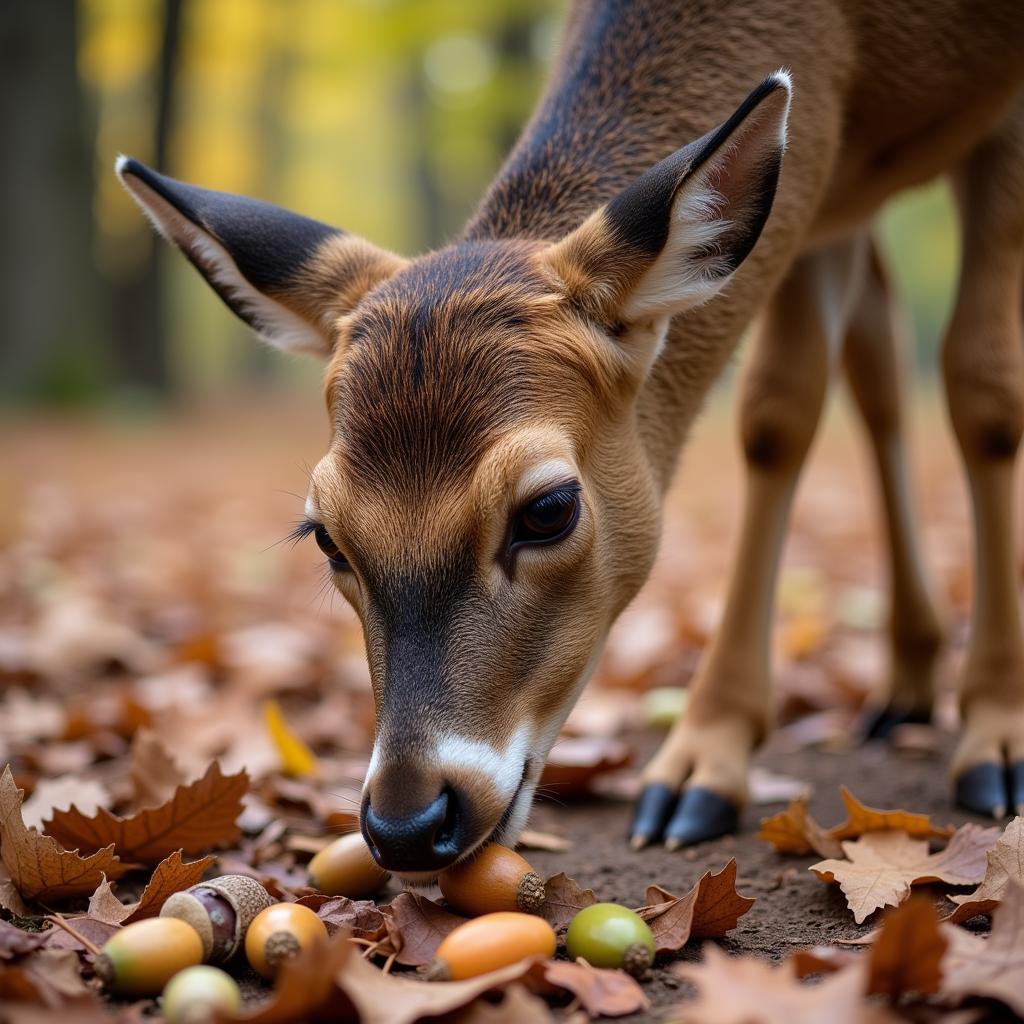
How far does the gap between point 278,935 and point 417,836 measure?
0.32 meters

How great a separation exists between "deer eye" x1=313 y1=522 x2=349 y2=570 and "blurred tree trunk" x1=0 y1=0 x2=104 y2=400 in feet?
48.3

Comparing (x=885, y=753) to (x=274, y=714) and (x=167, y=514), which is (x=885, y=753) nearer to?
(x=274, y=714)

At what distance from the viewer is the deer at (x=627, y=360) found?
2834 millimetres

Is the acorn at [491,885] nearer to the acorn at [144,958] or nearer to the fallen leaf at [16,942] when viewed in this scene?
the acorn at [144,958]

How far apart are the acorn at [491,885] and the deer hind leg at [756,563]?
1063 millimetres

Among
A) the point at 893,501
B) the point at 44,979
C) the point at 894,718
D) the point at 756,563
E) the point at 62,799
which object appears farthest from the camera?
the point at 893,501

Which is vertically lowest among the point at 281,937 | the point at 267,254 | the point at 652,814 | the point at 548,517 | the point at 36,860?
the point at 652,814

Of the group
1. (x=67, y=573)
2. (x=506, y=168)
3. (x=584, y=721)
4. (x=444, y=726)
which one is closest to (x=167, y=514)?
(x=67, y=573)

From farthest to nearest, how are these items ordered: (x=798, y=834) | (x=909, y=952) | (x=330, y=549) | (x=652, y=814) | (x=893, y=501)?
(x=893, y=501) < (x=652, y=814) < (x=798, y=834) < (x=330, y=549) < (x=909, y=952)

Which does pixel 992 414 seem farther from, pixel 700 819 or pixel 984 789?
pixel 700 819

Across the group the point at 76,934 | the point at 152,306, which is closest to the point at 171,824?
the point at 76,934

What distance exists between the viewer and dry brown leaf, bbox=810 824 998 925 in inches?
110

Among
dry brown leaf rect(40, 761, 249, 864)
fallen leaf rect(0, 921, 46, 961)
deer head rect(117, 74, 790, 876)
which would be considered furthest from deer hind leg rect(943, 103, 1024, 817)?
fallen leaf rect(0, 921, 46, 961)

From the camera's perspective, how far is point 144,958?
2393 mm
